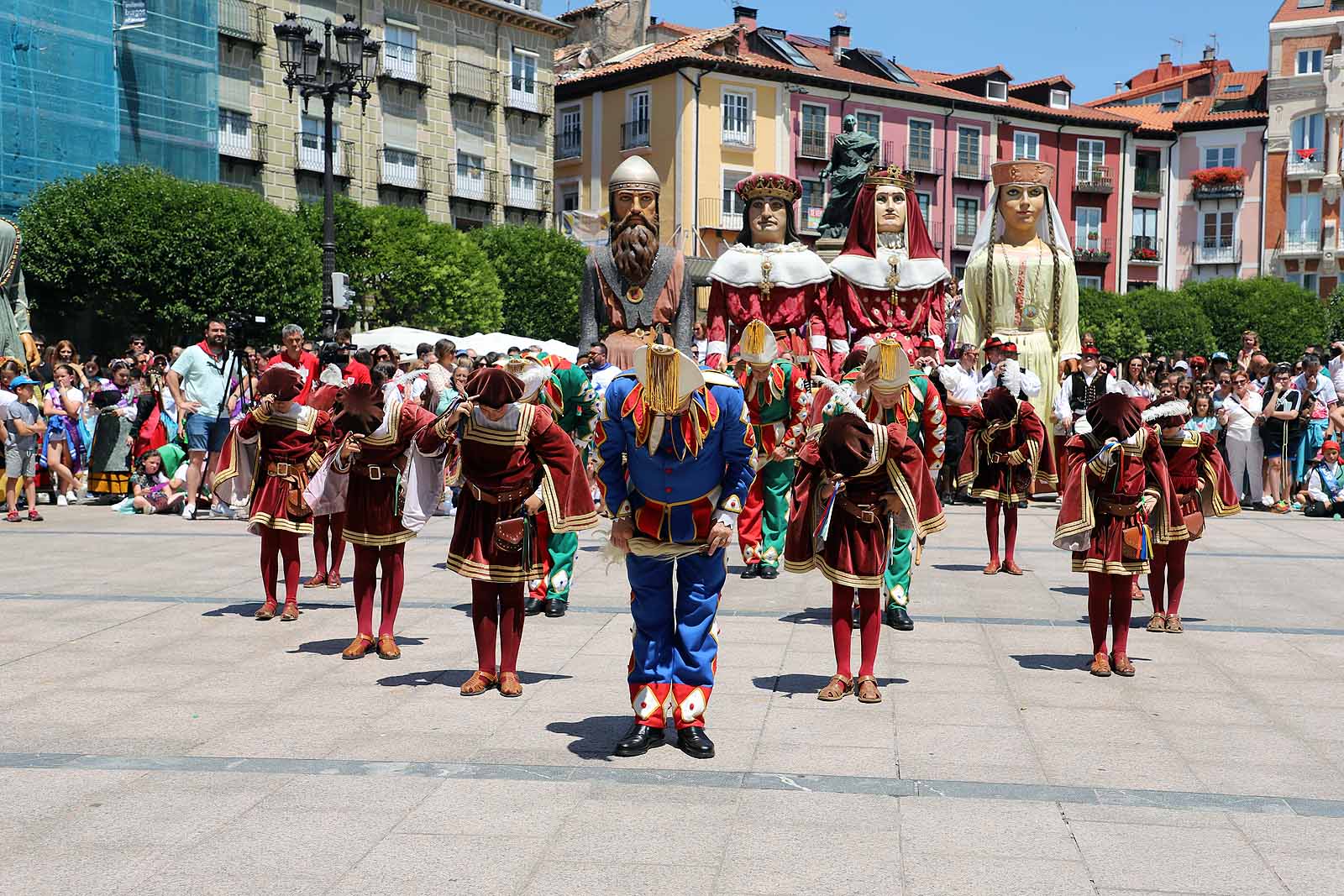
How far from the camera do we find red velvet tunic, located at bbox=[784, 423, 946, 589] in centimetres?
709

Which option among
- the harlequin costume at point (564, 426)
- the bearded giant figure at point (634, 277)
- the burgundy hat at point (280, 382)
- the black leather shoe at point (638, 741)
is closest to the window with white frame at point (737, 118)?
the bearded giant figure at point (634, 277)

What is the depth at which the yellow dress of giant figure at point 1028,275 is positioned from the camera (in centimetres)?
1620

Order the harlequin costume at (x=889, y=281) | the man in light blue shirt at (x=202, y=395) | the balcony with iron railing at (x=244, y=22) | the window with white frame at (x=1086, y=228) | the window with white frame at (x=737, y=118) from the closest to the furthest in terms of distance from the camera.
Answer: the man in light blue shirt at (x=202, y=395) → the harlequin costume at (x=889, y=281) → the balcony with iron railing at (x=244, y=22) → the window with white frame at (x=737, y=118) → the window with white frame at (x=1086, y=228)

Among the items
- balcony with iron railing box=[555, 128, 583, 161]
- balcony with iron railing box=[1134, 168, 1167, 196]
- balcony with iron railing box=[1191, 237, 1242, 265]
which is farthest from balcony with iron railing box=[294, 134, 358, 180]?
balcony with iron railing box=[1191, 237, 1242, 265]

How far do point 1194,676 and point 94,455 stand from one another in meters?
14.2

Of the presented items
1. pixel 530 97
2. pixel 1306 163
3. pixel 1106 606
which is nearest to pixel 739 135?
pixel 530 97

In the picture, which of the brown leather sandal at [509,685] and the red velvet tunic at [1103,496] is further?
the red velvet tunic at [1103,496]

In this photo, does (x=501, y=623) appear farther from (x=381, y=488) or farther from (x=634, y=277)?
(x=634, y=277)

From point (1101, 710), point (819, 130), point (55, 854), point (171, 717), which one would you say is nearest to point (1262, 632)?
point (1101, 710)

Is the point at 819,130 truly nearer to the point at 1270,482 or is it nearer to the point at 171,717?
the point at 1270,482

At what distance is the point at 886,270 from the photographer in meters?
14.7

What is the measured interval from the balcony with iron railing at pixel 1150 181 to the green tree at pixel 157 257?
3899 cm

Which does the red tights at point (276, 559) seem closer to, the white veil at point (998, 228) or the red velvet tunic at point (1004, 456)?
the red velvet tunic at point (1004, 456)

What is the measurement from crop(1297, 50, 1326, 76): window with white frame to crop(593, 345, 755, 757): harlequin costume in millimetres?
59322
